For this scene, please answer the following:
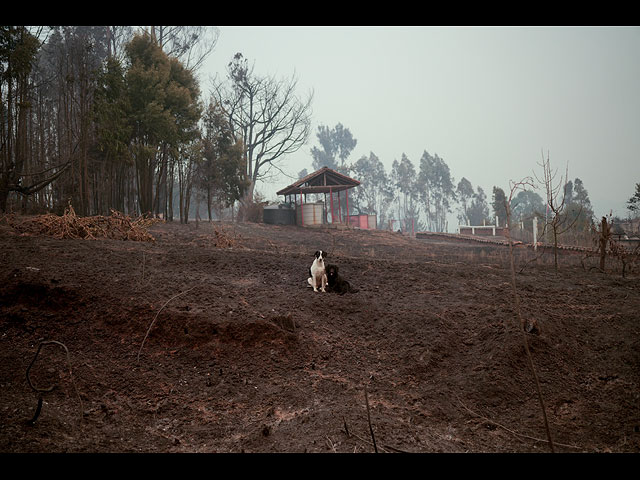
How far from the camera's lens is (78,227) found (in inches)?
251

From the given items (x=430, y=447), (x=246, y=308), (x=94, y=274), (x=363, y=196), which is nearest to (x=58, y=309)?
(x=94, y=274)

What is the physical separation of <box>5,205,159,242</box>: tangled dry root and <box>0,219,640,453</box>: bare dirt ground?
43cm

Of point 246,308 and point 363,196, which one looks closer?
point 246,308

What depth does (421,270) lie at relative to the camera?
6.79 m

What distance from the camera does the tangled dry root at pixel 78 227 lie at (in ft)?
20.1

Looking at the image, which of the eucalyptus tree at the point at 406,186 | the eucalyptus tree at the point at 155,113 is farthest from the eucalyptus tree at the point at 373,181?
the eucalyptus tree at the point at 155,113

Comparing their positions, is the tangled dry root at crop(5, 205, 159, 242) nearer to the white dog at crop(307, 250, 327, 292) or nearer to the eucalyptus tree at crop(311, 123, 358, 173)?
the white dog at crop(307, 250, 327, 292)

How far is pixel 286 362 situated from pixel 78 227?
4.69 meters

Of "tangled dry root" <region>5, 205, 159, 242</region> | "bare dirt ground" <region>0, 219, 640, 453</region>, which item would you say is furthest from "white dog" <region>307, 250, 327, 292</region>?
"tangled dry root" <region>5, 205, 159, 242</region>

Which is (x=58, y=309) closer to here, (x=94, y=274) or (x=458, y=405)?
(x=94, y=274)

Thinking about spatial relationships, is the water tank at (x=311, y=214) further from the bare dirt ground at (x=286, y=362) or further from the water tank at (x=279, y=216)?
the bare dirt ground at (x=286, y=362)

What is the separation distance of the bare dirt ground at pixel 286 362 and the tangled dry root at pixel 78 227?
0.43m

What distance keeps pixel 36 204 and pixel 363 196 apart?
34.0 meters

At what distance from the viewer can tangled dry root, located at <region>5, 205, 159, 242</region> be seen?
6.14 metres
